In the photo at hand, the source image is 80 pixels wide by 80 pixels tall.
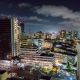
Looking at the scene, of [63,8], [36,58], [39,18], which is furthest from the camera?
[36,58]

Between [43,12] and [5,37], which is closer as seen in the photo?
[43,12]

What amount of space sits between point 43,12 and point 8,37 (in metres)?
1.12

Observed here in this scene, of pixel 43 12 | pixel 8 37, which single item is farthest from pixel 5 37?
pixel 43 12

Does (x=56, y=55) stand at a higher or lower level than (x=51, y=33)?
lower

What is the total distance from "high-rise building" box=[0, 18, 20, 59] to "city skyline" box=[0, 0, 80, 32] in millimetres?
476

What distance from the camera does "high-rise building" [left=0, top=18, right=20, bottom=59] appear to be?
5008mm

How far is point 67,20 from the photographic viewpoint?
447 cm

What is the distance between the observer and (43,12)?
439 cm

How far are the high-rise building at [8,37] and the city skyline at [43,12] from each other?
48 centimetres

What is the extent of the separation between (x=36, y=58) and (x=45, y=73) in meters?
0.80

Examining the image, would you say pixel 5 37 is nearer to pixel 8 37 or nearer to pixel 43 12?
pixel 8 37

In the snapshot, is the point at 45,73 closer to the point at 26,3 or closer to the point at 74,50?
the point at 74,50

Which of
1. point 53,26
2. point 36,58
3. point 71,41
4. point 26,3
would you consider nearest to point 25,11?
point 26,3

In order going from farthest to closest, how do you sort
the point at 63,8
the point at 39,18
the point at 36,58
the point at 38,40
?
1. the point at 36,58
2. the point at 38,40
3. the point at 39,18
4. the point at 63,8
